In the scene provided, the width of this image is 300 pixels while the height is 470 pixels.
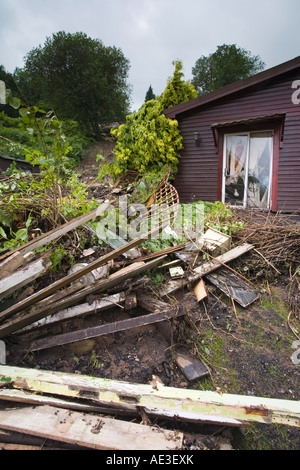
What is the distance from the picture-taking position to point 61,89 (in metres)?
16.6

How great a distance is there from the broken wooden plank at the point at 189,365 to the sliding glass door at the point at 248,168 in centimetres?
563

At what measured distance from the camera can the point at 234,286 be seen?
363 cm

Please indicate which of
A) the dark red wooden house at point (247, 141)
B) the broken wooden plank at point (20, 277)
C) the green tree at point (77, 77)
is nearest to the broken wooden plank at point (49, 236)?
the broken wooden plank at point (20, 277)

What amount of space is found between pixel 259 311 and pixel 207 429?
1965 millimetres

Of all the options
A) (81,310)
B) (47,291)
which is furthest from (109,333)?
(47,291)

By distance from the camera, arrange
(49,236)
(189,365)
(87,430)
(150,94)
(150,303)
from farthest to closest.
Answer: (150,94) → (150,303) → (49,236) → (189,365) → (87,430)

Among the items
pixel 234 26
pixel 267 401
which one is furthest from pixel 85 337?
pixel 234 26

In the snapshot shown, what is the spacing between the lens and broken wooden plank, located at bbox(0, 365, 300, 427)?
1.75m

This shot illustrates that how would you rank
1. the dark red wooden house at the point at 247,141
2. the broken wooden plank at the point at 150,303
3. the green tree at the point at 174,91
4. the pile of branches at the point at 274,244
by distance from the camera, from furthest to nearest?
the green tree at the point at 174,91 → the dark red wooden house at the point at 247,141 → the pile of branches at the point at 274,244 → the broken wooden plank at the point at 150,303

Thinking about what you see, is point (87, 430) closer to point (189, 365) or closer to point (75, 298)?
point (189, 365)

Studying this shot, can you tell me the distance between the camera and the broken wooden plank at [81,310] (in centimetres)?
275

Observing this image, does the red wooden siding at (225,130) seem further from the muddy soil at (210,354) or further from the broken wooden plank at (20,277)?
the broken wooden plank at (20,277)

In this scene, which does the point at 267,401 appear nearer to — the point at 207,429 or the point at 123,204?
the point at 207,429

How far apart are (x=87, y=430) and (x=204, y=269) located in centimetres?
262
